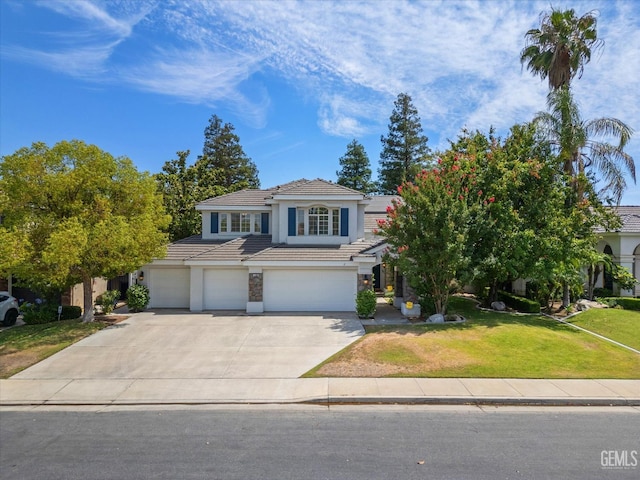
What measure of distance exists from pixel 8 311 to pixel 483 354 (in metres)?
19.4

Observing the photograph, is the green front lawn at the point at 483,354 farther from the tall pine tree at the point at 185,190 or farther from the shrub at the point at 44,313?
Answer: the tall pine tree at the point at 185,190

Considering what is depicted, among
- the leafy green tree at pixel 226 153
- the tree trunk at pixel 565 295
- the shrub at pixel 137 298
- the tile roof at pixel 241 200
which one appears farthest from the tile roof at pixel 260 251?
the leafy green tree at pixel 226 153

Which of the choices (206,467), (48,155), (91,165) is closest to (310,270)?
(91,165)

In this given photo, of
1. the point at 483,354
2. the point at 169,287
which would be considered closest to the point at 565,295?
the point at 483,354

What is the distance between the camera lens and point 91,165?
1541cm

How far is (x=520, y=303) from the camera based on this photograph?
1877cm

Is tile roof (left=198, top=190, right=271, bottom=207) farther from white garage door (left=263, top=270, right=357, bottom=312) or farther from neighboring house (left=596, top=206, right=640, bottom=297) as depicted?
neighboring house (left=596, top=206, right=640, bottom=297)

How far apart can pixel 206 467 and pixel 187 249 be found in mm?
15988

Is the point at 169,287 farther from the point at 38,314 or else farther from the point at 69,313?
the point at 38,314

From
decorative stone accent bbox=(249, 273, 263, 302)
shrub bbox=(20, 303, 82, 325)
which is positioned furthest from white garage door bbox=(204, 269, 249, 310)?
shrub bbox=(20, 303, 82, 325)

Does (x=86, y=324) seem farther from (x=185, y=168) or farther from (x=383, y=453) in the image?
(x=185, y=168)

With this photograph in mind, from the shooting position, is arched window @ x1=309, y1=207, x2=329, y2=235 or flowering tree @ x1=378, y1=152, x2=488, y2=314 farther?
arched window @ x1=309, y1=207, x2=329, y2=235

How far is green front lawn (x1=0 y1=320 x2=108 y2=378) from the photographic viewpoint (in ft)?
38.3

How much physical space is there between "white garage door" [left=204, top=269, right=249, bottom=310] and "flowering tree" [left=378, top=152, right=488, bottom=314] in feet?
25.3
